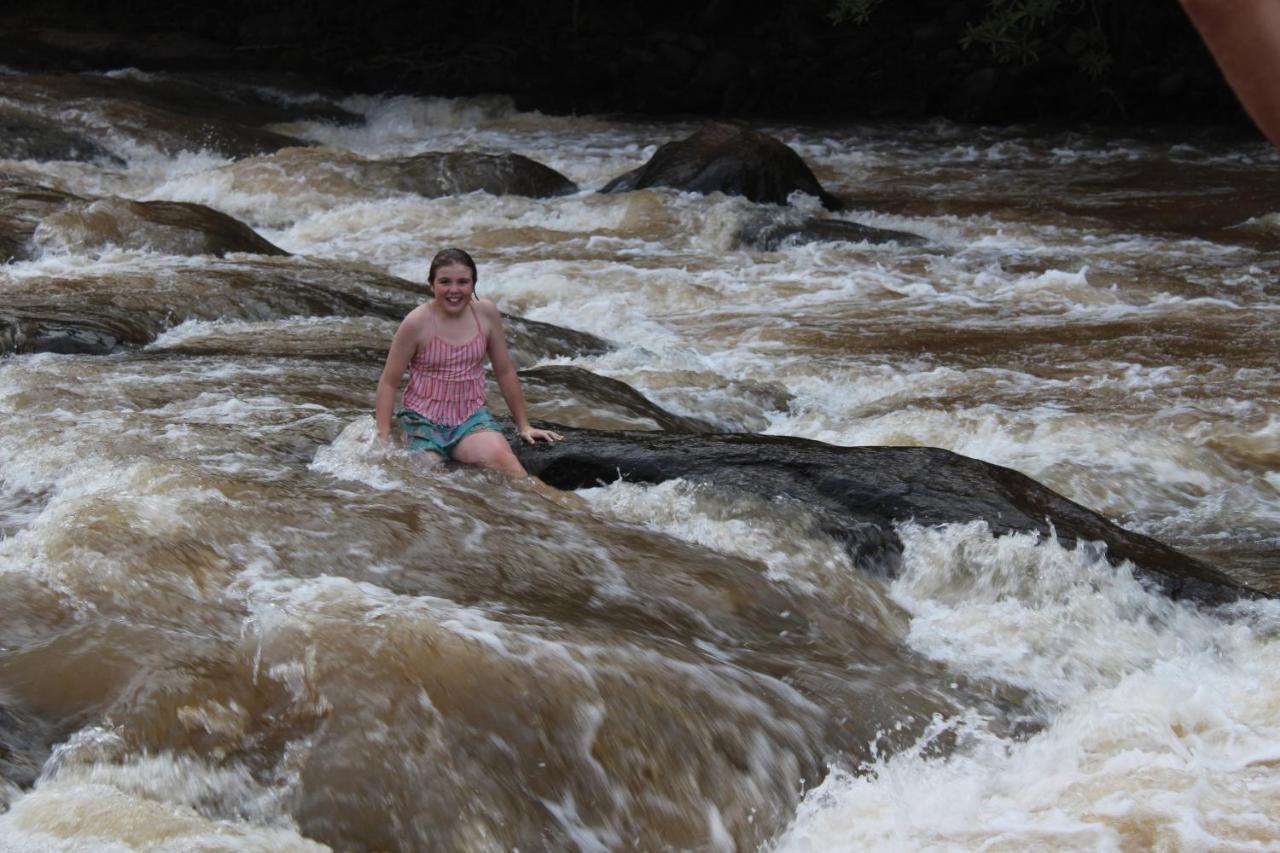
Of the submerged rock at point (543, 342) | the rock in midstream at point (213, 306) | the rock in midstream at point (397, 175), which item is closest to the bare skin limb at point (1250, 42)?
the rock in midstream at point (213, 306)

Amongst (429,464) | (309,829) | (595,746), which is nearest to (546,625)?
(595,746)

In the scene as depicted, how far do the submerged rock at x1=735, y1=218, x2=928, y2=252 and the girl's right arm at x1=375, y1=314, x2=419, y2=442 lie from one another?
5.64m

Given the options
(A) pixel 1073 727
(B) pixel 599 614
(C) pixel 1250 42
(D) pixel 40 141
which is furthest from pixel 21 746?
(D) pixel 40 141

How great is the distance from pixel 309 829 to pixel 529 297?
6.06 meters

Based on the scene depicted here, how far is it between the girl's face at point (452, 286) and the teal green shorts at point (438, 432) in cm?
38

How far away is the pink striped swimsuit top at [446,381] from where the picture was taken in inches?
191

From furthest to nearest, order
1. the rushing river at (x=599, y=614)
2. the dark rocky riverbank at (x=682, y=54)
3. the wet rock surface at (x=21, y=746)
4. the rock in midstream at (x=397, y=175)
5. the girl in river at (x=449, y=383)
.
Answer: the dark rocky riverbank at (x=682, y=54) → the rock in midstream at (x=397, y=175) → the girl in river at (x=449, y=383) → the rushing river at (x=599, y=614) → the wet rock surface at (x=21, y=746)

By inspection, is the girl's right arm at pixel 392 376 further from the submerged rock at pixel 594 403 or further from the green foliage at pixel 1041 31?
the green foliage at pixel 1041 31

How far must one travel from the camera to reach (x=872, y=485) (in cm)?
448

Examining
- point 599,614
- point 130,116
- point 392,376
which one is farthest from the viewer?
point 130,116

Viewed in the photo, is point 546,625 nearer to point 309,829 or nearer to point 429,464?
point 309,829

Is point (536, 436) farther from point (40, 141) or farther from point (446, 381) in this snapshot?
point (40, 141)

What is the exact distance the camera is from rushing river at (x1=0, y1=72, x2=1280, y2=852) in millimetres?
2975

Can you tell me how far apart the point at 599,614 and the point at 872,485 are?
1.18m
